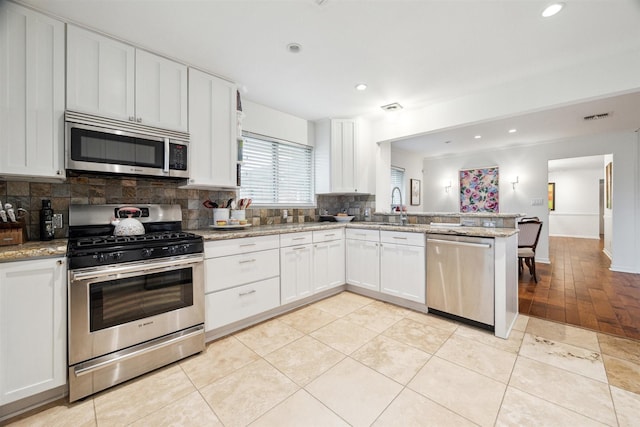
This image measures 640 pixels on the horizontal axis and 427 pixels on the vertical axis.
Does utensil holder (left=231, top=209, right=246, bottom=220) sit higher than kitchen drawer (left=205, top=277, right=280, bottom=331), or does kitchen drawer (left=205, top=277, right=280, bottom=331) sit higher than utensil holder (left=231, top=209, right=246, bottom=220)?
utensil holder (left=231, top=209, right=246, bottom=220)

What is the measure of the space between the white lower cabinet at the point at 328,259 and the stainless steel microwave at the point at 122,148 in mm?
1602

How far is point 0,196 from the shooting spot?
1897 millimetres

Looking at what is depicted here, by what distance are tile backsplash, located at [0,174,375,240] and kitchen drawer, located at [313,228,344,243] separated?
78cm

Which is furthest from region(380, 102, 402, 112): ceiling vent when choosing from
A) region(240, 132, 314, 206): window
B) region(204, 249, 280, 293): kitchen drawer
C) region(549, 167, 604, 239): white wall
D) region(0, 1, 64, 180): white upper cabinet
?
region(549, 167, 604, 239): white wall

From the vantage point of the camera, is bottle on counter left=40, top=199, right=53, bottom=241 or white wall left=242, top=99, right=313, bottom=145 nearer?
bottle on counter left=40, top=199, right=53, bottom=241

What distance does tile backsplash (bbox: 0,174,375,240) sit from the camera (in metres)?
1.98

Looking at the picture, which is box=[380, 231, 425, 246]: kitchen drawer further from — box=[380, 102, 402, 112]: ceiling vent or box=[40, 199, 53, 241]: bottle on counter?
box=[40, 199, 53, 241]: bottle on counter

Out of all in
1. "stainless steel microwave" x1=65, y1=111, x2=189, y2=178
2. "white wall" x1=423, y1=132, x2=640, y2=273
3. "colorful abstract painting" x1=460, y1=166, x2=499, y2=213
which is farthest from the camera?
"colorful abstract painting" x1=460, y1=166, x2=499, y2=213

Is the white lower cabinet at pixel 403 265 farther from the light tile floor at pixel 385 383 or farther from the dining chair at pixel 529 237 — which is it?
the dining chair at pixel 529 237

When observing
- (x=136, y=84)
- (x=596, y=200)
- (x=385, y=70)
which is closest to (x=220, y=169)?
(x=136, y=84)

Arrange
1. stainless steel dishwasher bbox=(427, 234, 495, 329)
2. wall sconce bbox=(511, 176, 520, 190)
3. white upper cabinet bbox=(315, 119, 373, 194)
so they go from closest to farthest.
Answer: stainless steel dishwasher bbox=(427, 234, 495, 329) < white upper cabinet bbox=(315, 119, 373, 194) < wall sconce bbox=(511, 176, 520, 190)

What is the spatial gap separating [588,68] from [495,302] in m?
2.27

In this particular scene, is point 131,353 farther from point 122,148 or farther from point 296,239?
point 296,239

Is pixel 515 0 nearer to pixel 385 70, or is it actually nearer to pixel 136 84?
pixel 385 70
